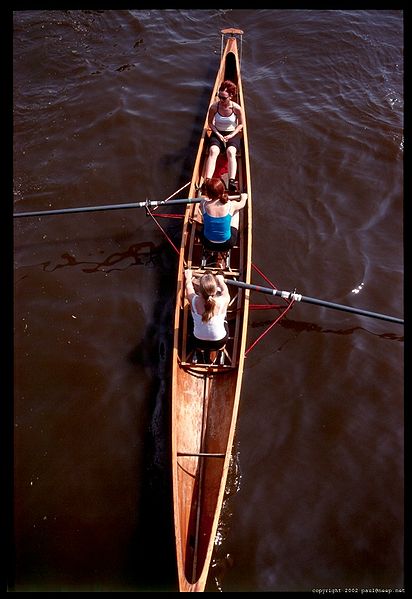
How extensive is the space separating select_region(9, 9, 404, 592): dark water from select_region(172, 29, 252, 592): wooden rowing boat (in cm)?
70

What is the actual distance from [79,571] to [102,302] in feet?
14.6

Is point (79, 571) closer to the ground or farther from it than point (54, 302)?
closer to the ground

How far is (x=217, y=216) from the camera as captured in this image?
6.80 m

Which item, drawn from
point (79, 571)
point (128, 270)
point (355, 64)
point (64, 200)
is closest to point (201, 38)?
point (355, 64)

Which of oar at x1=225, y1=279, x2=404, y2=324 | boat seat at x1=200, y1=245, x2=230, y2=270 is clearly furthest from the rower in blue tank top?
oar at x1=225, y1=279, x2=404, y2=324

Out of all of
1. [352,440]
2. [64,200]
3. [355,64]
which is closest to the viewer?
[352,440]

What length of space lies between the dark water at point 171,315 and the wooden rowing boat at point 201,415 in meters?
0.70

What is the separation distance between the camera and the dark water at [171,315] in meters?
5.98

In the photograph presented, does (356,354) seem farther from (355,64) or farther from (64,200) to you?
(355,64)

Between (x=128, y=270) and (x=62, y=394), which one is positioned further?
(x=128, y=270)

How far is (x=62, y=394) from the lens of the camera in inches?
279

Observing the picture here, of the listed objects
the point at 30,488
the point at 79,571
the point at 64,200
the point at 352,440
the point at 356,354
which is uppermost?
the point at 64,200

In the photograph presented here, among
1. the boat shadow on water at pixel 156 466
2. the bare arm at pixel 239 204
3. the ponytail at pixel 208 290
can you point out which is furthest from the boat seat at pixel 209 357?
the bare arm at pixel 239 204

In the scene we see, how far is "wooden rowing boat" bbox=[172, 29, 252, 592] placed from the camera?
5.26 m
